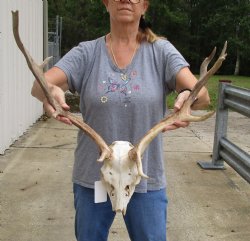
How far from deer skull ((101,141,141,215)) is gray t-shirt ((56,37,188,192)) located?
0.32 metres

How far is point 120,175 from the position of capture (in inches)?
92.5

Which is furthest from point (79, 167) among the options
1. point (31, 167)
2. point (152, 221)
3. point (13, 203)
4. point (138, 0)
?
point (31, 167)

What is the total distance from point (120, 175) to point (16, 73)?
6.26 m

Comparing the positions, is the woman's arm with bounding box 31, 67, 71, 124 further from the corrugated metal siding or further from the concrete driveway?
the corrugated metal siding

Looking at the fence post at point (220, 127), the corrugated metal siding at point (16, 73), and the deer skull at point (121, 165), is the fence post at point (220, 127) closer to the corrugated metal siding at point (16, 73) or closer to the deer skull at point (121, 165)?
the corrugated metal siding at point (16, 73)

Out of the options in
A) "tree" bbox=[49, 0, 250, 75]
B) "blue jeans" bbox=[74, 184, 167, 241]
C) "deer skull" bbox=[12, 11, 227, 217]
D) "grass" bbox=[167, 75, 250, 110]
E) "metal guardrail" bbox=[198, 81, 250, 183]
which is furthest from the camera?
"tree" bbox=[49, 0, 250, 75]

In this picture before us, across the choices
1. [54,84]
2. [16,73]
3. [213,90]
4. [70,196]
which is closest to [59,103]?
[54,84]

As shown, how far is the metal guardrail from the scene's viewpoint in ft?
19.1

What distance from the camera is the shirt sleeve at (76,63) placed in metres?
2.71

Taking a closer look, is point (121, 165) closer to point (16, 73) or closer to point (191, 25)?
point (16, 73)

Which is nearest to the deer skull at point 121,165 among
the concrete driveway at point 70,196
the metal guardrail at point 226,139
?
the concrete driveway at point 70,196

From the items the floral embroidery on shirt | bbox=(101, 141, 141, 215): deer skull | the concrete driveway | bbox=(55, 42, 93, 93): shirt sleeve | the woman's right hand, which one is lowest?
the concrete driveway

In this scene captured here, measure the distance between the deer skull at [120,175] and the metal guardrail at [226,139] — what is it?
350cm

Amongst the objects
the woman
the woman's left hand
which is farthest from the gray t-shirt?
the woman's left hand
